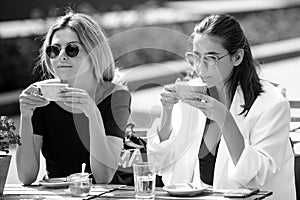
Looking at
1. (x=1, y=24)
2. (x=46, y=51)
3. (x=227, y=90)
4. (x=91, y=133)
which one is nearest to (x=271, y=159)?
(x=227, y=90)

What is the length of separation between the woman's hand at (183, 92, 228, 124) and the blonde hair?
28.2 inches

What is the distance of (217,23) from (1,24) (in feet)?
33.3

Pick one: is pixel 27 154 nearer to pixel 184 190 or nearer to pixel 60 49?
pixel 60 49

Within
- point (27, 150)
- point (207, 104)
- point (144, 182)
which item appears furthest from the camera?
point (27, 150)

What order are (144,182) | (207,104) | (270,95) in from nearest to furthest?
(144,182), (207,104), (270,95)

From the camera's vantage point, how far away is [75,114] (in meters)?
4.33

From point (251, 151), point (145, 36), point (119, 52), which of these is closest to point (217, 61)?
point (251, 151)

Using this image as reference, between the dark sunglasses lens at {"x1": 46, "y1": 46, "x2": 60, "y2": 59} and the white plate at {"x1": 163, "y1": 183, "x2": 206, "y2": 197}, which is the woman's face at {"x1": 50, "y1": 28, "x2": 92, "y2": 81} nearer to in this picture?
the dark sunglasses lens at {"x1": 46, "y1": 46, "x2": 60, "y2": 59}

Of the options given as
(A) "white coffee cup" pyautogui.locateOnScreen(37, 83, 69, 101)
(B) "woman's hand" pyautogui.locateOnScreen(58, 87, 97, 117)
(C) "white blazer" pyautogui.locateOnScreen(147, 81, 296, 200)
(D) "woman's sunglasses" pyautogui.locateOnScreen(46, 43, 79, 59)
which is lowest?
(C) "white blazer" pyautogui.locateOnScreen(147, 81, 296, 200)

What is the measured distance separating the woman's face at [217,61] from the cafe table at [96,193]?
534 millimetres

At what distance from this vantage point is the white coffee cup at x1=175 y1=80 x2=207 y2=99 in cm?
375

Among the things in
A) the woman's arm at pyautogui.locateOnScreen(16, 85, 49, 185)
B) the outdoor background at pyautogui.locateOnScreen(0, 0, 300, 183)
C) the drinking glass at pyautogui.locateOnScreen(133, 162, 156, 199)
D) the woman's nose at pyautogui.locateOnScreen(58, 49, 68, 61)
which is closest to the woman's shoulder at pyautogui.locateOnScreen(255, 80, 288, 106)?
the drinking glass at pyautogui.locateOnScreen(133, 162, 156, 199)

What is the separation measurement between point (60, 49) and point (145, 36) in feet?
29.7

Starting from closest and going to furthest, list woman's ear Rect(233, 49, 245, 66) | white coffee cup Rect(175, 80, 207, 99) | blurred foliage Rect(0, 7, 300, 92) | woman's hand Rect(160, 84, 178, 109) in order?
1. white coffee cup Rect(175, 80, 207, 99)
2. woman's hand Rect(160, 84, 178, 109)
3. woman's ear Rect(233, 49, 245, 66)
4. blurred foliage Rect(0, 7, 300, 92)
